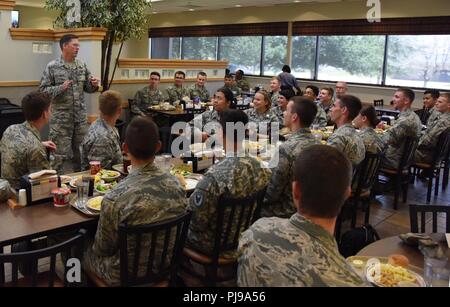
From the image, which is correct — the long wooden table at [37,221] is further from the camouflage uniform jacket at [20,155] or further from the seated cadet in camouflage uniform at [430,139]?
the seated cadet in camouflage uniform at [430,139]

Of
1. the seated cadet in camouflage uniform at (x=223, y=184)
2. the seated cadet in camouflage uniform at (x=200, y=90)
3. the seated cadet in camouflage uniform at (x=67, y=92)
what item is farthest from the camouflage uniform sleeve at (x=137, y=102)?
the seated cadet in camouflage uniform at (x=223, y=184)

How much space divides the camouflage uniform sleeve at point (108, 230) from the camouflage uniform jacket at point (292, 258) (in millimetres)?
840

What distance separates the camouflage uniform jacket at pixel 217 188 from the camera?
2414mm

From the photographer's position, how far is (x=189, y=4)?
1145 centimetres

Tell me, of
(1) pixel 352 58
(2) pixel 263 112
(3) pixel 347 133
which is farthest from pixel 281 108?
(1) pixel 352 58

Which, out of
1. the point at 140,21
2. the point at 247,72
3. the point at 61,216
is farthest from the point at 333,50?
the point at 61,216

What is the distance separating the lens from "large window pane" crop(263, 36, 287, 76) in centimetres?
1123

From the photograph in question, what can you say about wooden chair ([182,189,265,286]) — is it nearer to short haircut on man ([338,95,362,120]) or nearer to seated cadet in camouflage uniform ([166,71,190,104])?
short haircut on man ([338,95,362,120])

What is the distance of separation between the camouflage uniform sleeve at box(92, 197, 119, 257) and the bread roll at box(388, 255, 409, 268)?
1251mm

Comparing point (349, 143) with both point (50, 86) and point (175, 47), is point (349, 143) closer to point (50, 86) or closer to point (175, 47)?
point (50, 86)

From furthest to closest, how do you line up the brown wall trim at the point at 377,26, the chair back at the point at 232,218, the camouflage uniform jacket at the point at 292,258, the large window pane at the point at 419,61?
the large window pane at the point at 419,61
the brown wall trim at the point at 377,26
the chair back at the point at 232,218
the camouflage uniform jacket at the point at 292,258

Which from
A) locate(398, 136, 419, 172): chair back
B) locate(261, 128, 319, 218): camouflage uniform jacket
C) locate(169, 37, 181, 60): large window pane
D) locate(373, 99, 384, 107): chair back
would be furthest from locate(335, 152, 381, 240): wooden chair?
locate(169, 37, 181, 60): large window pane

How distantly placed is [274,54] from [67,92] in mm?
7563
